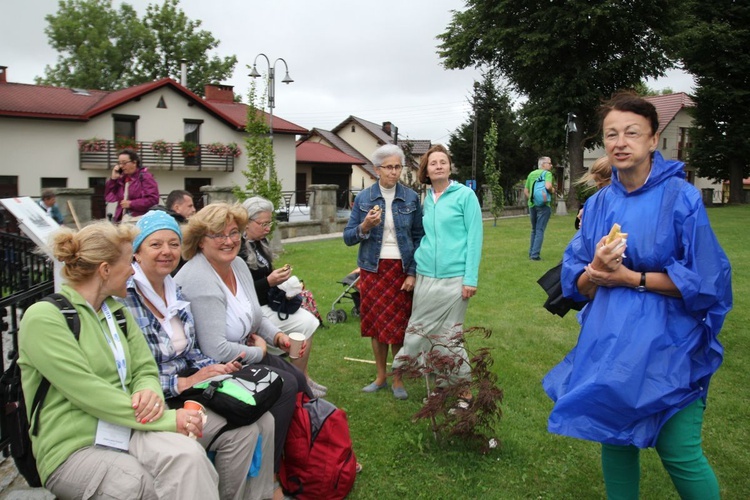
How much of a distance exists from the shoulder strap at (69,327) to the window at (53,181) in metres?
28.0

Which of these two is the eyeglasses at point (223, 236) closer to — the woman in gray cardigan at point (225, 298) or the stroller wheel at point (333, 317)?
the woman in gray cardigan at point (225, 298)

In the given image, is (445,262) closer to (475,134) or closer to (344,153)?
(475,134)

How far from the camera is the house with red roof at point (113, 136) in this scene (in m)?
25.7

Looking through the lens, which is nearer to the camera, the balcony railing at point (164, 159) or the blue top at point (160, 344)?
the blue top at point (160, 344)

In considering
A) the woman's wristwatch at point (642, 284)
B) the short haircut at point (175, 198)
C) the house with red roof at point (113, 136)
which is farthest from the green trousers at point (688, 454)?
the house with red roof at point (113, 136)

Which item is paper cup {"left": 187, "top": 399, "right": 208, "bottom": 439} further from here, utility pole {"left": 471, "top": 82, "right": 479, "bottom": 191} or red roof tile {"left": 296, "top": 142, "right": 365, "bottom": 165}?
red roof tile {"left": 296, "top": 142, "right": 365, "bottom": 165}

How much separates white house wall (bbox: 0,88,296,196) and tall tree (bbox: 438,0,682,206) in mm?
13157

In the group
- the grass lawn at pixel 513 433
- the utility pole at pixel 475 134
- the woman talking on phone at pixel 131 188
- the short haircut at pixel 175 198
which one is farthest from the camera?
the utility pole at pixel 475 134

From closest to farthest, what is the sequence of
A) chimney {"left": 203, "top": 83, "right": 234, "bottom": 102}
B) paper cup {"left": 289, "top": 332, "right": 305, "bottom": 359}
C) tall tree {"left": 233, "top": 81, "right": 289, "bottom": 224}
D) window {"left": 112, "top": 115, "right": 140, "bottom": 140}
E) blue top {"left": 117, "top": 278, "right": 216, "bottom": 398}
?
blue top {"left": 117, "top": 278, "right": 216, "bottom": 398}
paper cup {"left": 289, "top": 332, "right": 305, "bottom": 359}
tall tree {"left": 233, "top": 81, "right": 289, "bottom": 224}
window {"left": 112, "top": 115, "right": 140, "bottom": 140}
chimney {"left": 203, "top": 83, "right": 234, "bottom": 102}

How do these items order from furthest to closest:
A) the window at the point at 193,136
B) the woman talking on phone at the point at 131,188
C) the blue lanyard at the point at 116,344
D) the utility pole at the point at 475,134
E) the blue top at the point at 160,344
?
the utility pole at the point at 475,134 < the window at the point at 193,136 < the woman talking on phone at the point at 131,188 < the blue top at the point at 160,344 < the blue lanyard at the point at 116,344

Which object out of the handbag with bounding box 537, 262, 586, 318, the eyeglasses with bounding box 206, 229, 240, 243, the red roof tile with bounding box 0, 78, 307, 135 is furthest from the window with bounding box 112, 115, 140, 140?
the handbag with bounding box 537, 262, 586, 318

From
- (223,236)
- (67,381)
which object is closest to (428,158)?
(223,236)

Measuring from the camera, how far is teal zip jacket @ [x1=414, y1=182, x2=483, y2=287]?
422 cm

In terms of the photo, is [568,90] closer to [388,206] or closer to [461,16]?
[461,16]
